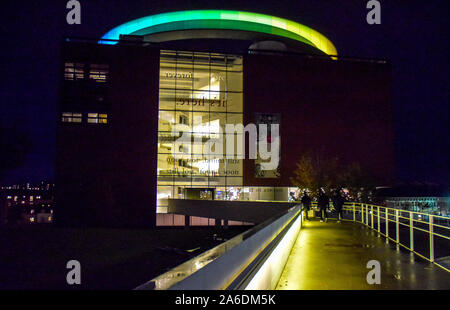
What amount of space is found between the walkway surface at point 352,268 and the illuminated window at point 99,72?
26.3 meters

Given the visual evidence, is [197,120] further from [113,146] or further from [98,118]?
[98,118]

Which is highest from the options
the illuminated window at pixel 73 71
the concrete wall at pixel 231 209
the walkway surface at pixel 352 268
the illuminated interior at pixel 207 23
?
the illuminated interior at pixel 207 23

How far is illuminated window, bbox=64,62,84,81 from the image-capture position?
32688 millimetres

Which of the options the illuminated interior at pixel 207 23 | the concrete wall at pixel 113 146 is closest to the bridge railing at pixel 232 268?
the concrete wall at pixel 113 146

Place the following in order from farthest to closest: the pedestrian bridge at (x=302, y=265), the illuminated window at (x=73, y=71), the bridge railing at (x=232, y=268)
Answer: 1. the illuminated window at (x=73, y=71)
2. the pedestrian bridge at (x=302, y=265)
3. the bridge railing at (x=232, y=268)

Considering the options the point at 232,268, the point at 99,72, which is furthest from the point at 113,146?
the point at 232,268

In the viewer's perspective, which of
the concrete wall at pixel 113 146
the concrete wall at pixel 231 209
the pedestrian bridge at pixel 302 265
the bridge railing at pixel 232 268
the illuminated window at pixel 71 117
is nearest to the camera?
the bridge railing at pixel 232 268

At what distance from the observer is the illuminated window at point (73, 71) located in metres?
32.7

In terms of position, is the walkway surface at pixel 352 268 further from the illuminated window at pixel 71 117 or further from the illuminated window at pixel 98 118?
the illuminated window at pixel 71 117

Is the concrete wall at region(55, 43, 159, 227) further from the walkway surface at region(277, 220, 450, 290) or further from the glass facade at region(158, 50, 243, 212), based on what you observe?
the walkway surface at region(277, 220, 450, 290)

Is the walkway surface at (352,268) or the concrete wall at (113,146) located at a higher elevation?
the concrete wall at (113,146)

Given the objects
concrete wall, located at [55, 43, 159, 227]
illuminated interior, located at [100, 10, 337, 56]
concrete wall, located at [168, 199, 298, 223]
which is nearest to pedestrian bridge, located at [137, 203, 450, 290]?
concrete wall, located at [168, 199, 298, 223]

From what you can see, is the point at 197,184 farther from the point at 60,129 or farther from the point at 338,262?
the point at 338,262
